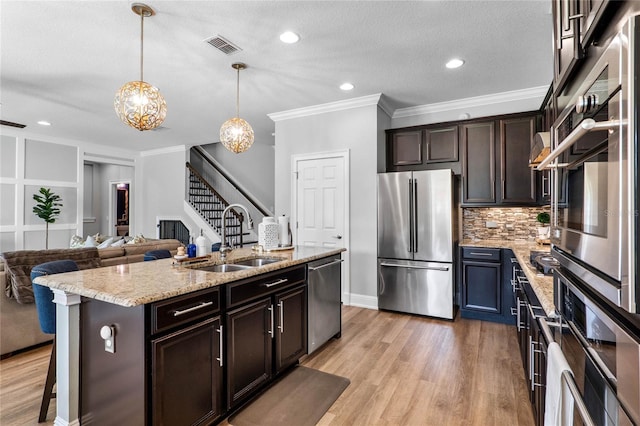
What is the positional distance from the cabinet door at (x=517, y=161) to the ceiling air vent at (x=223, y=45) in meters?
3.33

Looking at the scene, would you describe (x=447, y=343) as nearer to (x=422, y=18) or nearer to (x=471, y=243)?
(x=471, y=243)

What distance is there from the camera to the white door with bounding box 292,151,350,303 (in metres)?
4.73

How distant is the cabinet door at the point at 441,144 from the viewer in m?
4.44

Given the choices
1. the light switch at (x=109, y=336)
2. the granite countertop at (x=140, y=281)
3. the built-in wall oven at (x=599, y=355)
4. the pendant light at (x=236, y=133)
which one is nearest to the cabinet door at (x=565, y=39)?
the built-in wall oven at (x=599, y=355)

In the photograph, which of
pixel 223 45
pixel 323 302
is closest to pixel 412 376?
pixel 323 302

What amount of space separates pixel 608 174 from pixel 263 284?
205 cm

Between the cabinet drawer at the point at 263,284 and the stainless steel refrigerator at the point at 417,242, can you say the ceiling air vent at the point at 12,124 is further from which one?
the stainless steel refrigerator at the point at 417,242

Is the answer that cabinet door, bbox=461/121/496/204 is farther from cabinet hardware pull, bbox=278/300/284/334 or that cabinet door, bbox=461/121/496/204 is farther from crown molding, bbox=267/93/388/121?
cabinet hardware pull, bbox=278/300/284/334

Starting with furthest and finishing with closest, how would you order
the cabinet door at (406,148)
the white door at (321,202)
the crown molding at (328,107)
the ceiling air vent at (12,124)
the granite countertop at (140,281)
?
the ceiling air vent at (12,124) < the white door at (321,202) < the cabinet door at (406,148) < the crown molding at (328,107) < the granite countertop at (140,281)

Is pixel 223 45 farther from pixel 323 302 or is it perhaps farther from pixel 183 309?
pixel 323 302

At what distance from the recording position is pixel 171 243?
4703 millimetres

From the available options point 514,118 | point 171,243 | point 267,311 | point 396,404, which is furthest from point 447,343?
point 171,243

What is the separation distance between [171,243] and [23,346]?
6.34 ft

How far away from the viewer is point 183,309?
1.77m
